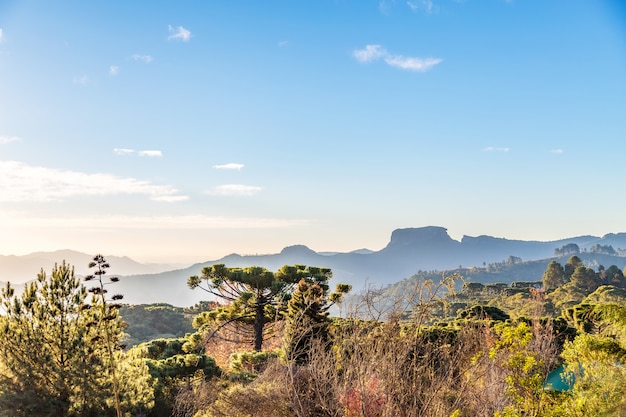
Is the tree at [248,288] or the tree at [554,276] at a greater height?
the tree at [248,288]

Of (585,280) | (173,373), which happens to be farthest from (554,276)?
(173,373)

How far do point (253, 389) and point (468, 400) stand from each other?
3.94 metres

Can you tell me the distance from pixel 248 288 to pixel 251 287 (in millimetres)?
148

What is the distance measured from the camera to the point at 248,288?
16281 mm

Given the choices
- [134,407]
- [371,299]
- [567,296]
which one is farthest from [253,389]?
[567,296]

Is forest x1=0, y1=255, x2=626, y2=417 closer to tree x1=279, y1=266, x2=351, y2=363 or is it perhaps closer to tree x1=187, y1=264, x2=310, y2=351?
tree x1=279, y1=266, x2=351, y2=363

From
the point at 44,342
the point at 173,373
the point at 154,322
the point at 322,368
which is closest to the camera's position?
the point at 322,368

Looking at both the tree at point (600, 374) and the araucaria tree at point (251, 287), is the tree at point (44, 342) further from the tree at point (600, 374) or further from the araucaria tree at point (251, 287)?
the tree at point (600, 374)

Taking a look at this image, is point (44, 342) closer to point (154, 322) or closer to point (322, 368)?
point (322, 368)

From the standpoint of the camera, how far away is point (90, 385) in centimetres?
830

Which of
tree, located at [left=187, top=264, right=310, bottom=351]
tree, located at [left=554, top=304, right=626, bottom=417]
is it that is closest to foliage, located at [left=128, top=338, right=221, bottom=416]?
tree, located at [left=187, top=264, right=310, bottom=351]

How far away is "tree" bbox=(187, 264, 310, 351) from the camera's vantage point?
625 inches

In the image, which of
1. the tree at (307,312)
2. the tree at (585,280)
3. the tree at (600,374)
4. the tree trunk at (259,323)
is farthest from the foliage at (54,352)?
the tree at (585,280)

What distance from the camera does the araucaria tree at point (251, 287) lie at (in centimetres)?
1589
